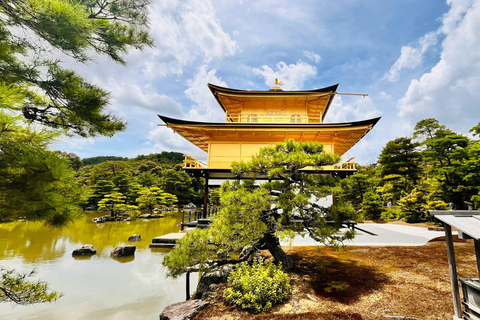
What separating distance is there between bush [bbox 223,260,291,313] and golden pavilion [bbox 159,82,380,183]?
20.4 ft

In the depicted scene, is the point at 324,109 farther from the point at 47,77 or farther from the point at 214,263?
the point at 47,77

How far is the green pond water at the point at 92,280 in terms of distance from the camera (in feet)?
13.4

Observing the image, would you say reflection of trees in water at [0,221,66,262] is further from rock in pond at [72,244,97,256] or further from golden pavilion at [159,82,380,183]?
golden pavilion at [159,82,380,183]

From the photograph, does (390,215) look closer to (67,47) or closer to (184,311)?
(184,311)

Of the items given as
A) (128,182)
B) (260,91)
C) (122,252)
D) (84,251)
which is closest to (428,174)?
(260,91)

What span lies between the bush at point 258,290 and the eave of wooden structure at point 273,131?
26.5 ft

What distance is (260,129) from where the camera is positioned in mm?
10859

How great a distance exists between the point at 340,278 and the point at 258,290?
182 centimetres

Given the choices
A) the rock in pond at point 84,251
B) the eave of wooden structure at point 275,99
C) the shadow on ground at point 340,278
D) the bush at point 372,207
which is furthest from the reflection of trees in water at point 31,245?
the bush at point 372,207

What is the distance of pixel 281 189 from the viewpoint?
14.8ft

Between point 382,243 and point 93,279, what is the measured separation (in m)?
8.84

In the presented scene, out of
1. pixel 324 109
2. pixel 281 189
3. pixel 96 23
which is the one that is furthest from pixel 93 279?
pixel 324 109

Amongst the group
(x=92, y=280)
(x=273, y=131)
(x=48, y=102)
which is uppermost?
(x=273, y=131)

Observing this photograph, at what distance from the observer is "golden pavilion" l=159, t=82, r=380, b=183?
10594mm
